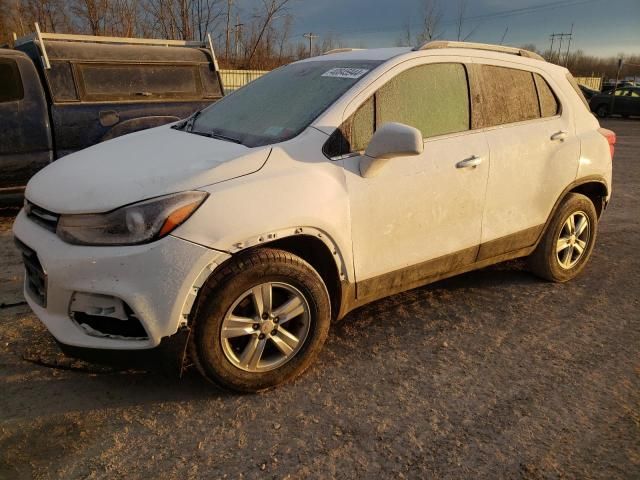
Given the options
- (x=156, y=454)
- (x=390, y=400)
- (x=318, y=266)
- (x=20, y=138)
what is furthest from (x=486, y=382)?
(x=20, y=138)

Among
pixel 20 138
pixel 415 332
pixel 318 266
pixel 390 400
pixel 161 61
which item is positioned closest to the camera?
pixel 390 400

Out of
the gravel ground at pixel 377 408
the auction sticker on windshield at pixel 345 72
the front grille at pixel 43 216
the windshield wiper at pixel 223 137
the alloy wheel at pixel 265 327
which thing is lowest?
the gravel ground at pixel 377 408

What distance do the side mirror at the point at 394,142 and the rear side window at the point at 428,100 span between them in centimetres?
32

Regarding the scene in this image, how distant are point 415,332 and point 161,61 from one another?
485 centimetres

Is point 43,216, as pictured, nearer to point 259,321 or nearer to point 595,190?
point 259,321

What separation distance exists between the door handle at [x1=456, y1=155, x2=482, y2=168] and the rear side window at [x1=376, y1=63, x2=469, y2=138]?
21 cm

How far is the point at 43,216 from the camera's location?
262 centimetres

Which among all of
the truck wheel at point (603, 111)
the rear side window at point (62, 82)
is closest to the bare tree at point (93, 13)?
the rear side window at point (62, 82)

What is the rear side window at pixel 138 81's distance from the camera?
5926mm

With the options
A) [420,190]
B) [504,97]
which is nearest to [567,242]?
[504,97]

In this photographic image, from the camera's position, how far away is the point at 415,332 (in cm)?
345

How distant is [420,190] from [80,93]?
4453 mm

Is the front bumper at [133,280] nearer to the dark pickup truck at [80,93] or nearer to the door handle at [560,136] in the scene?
the door handle at [560,136]

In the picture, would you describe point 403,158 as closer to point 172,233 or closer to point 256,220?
point 256,220
